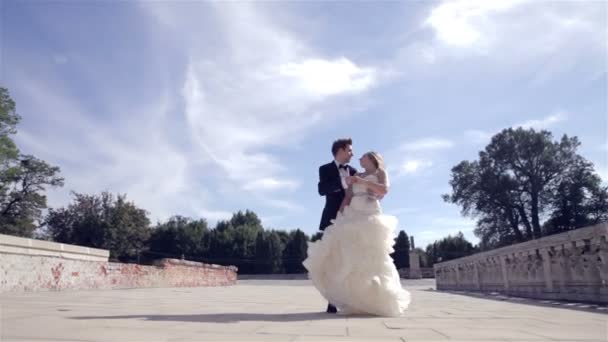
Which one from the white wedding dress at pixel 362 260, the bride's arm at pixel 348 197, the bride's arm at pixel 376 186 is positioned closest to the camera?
the white wedding dress at pixel 362 260

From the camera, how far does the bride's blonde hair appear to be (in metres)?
4.34

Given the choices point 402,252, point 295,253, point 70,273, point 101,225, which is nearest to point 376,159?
point 70,273

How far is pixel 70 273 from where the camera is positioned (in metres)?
8.85

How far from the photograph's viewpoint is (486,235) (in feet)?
136

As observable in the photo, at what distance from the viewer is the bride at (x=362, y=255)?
3.85 metres

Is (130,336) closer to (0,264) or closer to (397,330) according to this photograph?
Result: (397,330)

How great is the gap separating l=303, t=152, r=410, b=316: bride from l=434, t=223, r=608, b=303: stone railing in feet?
11.6

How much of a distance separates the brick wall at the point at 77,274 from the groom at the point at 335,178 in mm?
6057

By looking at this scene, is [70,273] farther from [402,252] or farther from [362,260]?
[402,252]

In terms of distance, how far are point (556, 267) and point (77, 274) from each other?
9.52 meters

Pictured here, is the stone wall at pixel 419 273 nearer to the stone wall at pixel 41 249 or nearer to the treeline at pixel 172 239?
the treeline at pixel 172 239

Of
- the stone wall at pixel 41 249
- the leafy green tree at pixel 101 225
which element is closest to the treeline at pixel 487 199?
the leafy green tree at pixel 101 225

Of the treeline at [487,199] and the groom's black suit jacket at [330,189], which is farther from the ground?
the treeline at [487,199]

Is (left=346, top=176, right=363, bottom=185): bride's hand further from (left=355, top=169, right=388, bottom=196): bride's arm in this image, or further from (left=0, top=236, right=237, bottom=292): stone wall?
(left=0, top=236, right=237, bottom=292): stone wall
